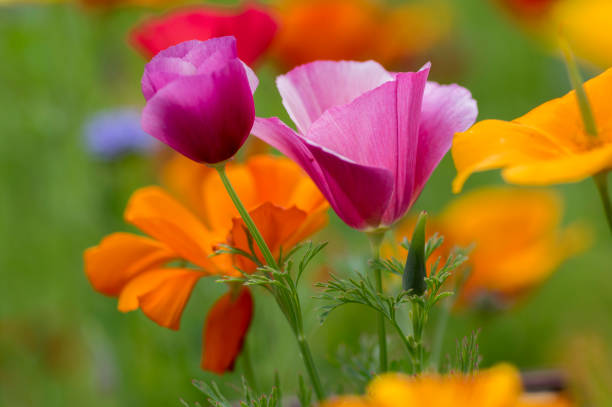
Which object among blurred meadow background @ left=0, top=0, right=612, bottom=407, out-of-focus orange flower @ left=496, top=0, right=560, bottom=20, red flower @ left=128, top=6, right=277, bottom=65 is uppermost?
out-of-focus orange flower @ left=496, top=0, right=560, bottom=20

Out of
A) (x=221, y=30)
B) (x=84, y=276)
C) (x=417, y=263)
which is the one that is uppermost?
(x=221, y=30)

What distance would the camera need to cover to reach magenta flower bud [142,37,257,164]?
306 mm

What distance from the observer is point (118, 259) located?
0.39m

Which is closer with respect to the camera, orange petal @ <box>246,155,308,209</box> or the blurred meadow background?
orange petal @ <box>246,155,308,209</box>

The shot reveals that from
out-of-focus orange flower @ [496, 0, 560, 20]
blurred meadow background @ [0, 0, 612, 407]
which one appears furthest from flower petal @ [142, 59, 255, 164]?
out-of-focus orange flower @ [496, 0, 560, 20]

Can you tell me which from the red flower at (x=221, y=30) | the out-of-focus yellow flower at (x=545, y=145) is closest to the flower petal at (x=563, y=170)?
the out-of-focus yellow flower at (x=545, y=145)

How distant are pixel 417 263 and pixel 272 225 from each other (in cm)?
7

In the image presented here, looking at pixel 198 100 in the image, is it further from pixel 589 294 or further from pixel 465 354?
pixel 589 294

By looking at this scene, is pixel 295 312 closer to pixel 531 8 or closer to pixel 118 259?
pixel 118 259

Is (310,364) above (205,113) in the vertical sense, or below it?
below

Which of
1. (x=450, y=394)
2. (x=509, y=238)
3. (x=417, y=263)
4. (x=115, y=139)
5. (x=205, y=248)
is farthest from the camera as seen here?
(x=115, y=139)

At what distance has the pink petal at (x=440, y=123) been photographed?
351 mm

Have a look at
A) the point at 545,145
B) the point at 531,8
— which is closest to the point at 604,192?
the point at 545,145

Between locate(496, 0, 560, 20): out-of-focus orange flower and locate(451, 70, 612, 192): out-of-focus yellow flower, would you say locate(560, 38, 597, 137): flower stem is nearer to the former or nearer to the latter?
locate(451, 70, 612, 192): out-of-focus yellow flower
